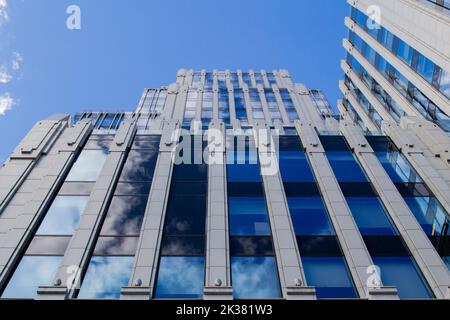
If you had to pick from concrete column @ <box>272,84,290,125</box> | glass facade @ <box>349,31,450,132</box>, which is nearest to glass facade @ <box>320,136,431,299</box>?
glass facade @ <box>349,31,450,132</box>

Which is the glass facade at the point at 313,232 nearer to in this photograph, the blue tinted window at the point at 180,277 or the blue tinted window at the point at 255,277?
the blue tinted window at the point at 255,277

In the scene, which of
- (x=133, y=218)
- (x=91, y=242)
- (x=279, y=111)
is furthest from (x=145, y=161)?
(x=279, y=111)

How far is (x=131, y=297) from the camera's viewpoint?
1417cm

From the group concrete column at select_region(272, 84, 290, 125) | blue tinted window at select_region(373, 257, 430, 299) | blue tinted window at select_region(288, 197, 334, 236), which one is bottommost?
blue tinted window at select_region(373, 257, 430, 299)

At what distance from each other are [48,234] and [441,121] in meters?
23.6

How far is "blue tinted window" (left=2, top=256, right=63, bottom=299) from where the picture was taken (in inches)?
597

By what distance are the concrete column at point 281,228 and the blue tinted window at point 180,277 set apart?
9.90 ft

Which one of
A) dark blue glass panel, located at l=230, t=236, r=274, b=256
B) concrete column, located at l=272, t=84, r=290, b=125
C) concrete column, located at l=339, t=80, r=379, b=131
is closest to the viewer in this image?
dark blue glass panel, located at l=230, t=236, r=274, b=256

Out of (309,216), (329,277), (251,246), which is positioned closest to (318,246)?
(329,277)

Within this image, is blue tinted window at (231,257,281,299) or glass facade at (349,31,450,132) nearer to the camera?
→ blue tinted window at (231,257,281,299)

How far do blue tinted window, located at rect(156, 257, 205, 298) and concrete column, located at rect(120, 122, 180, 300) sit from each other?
35 cm

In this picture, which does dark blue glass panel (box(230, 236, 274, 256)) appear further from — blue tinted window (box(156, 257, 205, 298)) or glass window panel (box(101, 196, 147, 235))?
glass window panel (box(101, 196, 147, 235))

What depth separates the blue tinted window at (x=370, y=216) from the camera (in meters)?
18.3

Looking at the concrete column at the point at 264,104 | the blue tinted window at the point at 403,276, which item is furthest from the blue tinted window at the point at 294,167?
the concrete column at the point at 264,104
